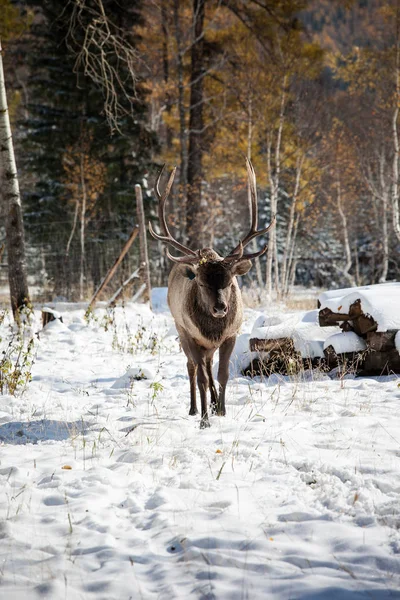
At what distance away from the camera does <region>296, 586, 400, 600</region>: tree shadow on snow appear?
5.83 ft

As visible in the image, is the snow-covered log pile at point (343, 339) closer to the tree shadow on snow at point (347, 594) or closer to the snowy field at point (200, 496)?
the snowy field at point (200, 496)

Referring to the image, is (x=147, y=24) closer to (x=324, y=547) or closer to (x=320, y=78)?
(x=320, y=78)

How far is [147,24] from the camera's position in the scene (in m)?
16.6

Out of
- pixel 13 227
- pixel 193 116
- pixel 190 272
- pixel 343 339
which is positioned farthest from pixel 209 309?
pixel 193 116

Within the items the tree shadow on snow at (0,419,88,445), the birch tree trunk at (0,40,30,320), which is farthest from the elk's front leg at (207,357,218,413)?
the birch tree trunk at (0,40,30,320)

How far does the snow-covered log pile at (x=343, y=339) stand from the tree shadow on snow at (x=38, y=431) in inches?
99.7

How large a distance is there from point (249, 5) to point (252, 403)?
14.8 metres

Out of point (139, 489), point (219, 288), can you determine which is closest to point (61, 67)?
point (219, 288)

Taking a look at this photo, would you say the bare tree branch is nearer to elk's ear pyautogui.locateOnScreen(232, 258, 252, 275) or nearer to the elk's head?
the elk's head

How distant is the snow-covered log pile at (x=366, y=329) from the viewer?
5262 millimetres

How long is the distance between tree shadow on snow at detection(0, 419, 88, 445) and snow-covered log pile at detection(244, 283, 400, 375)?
2.53m

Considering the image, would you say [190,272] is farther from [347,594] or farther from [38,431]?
[347,594]

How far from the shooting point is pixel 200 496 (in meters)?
2.62

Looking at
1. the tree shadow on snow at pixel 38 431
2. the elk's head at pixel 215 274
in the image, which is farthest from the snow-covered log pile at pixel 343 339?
the tree shadow on snow at pixel 38 431
